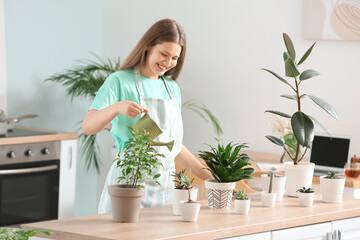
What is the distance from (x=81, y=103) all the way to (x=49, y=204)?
3.72ft

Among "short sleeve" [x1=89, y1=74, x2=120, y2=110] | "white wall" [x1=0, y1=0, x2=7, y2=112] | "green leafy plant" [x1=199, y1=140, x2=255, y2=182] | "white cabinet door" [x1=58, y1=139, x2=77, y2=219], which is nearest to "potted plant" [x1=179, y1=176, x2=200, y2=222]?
"green leafy plant" [x1=199, y1=140, x2=255, y2=182]

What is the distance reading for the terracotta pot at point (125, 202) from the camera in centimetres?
223

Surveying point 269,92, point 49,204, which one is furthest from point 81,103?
point 269,92

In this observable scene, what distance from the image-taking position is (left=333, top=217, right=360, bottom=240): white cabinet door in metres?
2.60

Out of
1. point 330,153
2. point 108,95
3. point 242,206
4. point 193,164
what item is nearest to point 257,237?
point 242,206

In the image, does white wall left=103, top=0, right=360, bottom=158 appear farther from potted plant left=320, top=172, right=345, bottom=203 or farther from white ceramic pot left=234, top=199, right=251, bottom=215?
white ceramic pot left=234, top=199, right=251, bottom=215

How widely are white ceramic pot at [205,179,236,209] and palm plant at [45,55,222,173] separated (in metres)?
2.12

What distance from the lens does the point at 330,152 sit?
3.93 m

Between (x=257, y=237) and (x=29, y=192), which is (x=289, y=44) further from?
(x=29, y=192)

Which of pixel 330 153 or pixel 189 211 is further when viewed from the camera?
pixel 330 153

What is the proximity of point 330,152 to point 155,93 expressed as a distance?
53.3 inches

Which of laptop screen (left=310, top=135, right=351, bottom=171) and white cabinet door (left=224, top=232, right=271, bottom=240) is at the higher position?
laptop screen (left=310, top=135, right=351, bottom=171)

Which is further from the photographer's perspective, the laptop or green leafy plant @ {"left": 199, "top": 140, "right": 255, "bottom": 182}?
the laptop

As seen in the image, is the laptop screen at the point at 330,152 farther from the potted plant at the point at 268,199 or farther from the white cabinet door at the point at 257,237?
the white cabinet door at the point at 257,237
